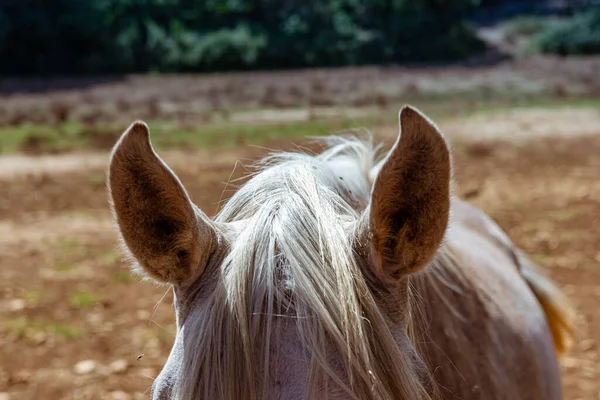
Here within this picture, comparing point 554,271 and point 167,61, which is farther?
point 167,61

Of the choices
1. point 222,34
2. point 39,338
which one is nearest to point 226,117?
point 222,34

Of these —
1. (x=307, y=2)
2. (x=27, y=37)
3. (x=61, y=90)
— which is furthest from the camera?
(x=307, y=2)

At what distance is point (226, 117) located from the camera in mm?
16578

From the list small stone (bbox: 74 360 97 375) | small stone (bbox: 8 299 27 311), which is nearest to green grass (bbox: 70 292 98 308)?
small stone (bbox: 8 299 27 311)

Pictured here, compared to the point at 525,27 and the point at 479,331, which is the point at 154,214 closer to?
the point at 479,331

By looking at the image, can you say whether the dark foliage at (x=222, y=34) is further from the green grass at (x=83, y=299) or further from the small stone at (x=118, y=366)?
the small stone at (x=118, y=366)

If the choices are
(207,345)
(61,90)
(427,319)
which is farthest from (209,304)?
(61,90)

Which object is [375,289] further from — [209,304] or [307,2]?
[307,2]

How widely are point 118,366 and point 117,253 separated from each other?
9.35ft

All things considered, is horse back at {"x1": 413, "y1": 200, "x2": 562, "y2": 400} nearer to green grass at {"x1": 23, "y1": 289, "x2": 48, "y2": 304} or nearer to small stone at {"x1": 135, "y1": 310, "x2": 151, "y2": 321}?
small stone at {"x1": 135, "y1": 310, "x2": 151, "y2": 321}

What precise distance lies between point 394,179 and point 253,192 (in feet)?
1.35

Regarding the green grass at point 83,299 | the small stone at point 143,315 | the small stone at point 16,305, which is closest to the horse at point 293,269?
the small stone at point 143,315

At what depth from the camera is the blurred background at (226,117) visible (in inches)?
220

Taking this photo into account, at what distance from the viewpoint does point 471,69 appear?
72.4 feet
